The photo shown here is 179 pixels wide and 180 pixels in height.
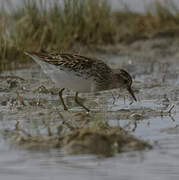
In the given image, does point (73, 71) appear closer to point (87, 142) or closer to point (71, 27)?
point (87, 142)

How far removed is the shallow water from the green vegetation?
25.8 inches

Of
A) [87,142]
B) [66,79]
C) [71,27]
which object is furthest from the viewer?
[71,27]

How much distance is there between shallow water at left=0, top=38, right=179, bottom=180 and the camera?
4906 millimetres

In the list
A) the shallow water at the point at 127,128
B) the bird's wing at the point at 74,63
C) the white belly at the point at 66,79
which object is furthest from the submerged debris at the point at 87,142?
the bird's wing at the point at 74,63

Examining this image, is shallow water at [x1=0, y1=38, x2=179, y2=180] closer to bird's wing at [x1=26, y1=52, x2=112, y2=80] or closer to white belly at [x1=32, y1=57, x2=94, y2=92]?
white belly at [x1=32, y1=57, x2=94, y2=92]

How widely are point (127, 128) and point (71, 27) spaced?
597cm

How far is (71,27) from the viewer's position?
480 inches

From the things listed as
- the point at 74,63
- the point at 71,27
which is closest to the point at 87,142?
the point at 74,63

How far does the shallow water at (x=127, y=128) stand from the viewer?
16.1ft

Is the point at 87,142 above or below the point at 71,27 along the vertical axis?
below

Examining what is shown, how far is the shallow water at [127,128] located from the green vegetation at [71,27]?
657mm

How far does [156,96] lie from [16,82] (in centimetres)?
234

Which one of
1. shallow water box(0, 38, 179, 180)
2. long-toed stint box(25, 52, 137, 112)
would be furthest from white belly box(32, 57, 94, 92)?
shallow water box(0, 38, 179, 180)

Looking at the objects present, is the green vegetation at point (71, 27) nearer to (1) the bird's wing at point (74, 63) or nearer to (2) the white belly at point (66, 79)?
(1) the bird's wing at point (74, 63)
